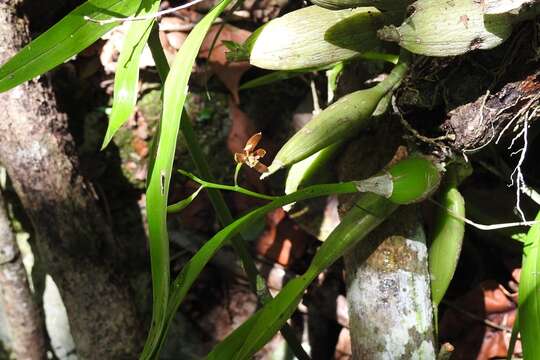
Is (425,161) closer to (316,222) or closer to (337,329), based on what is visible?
(316,222)

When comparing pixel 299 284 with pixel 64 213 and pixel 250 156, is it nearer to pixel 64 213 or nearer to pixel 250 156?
pixel 250 156

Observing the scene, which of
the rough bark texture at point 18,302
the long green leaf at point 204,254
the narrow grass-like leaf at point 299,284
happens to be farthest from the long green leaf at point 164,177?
the rough bark texture at point 18,302

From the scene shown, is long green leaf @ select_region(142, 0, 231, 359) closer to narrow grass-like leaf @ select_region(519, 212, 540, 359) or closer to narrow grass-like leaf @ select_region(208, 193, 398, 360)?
narrow grass-like leaf @ select_region(208, 193, 398, 360)

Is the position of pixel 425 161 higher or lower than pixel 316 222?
higher

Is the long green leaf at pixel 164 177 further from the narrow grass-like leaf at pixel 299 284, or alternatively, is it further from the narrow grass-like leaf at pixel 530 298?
the narrow grass-like leaf at pixel 530 298

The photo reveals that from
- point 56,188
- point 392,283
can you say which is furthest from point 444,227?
point 56,188
